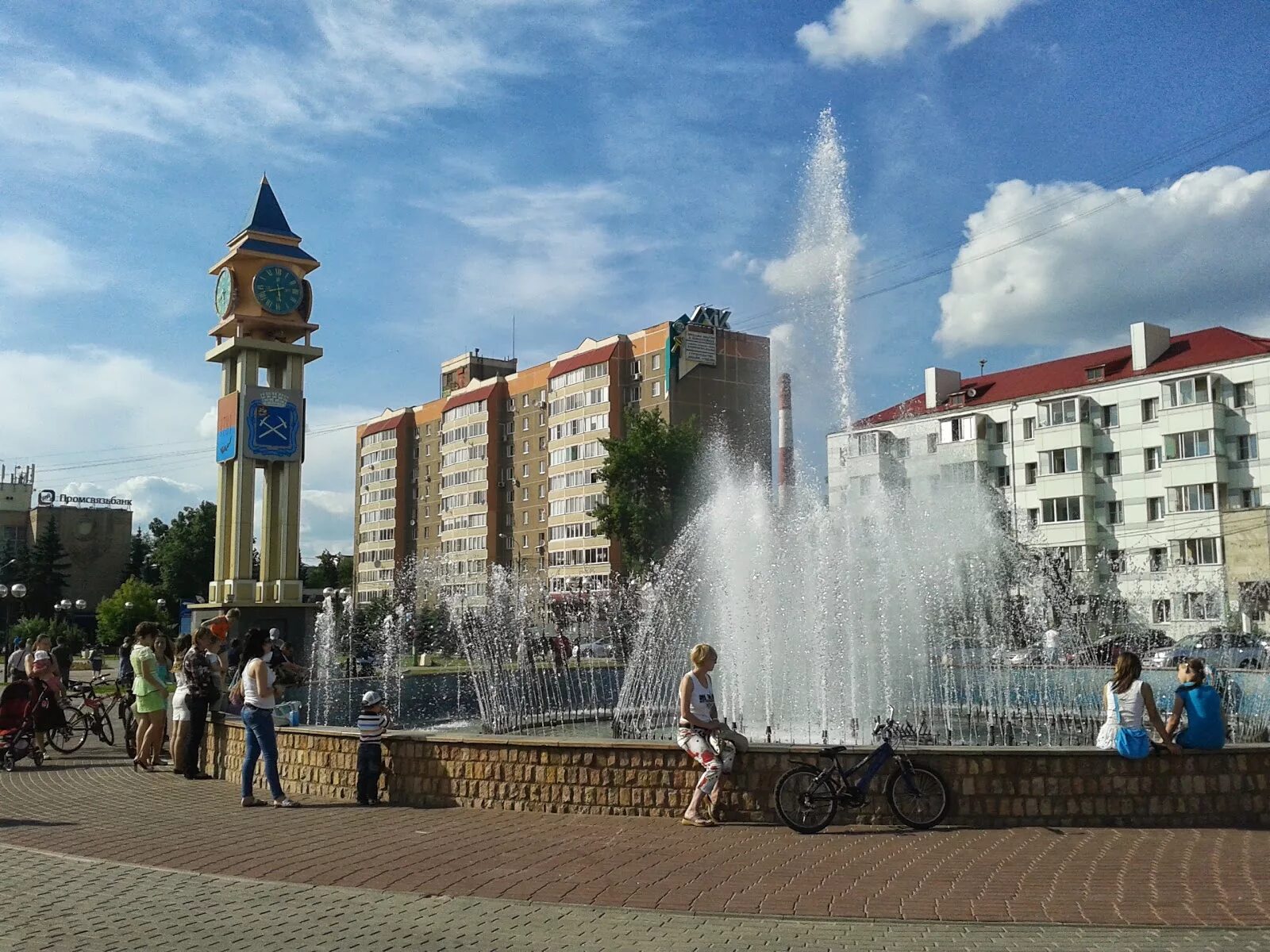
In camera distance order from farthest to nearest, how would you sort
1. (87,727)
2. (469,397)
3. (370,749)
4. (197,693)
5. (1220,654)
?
(469,397) < (1220,654) < (87,727) < (197,693) < (370,749)

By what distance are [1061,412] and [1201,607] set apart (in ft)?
42.7

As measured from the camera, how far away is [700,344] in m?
81.8

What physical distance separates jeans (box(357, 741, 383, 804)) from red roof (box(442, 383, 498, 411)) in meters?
85.5

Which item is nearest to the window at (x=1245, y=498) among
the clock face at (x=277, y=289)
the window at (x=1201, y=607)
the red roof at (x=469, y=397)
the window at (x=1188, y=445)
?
the window at (x=1188, y=445)

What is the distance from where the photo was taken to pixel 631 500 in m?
59.4

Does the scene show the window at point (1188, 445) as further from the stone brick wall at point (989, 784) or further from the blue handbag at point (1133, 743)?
the blue handbag at point (1133, 743)

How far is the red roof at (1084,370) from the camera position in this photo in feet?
186

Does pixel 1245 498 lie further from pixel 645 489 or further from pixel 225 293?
pixel 225 293

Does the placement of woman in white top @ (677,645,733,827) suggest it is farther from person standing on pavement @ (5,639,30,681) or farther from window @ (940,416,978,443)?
window @ (940,416,978,443)

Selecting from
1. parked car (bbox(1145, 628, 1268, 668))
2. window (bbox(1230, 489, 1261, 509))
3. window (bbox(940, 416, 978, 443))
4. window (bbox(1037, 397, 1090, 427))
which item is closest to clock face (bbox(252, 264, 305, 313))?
parked car (bbox(1145, 628, 1268, 668))

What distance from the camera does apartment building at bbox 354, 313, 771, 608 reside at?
81438 mm

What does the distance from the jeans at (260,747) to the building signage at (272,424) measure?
102 feet

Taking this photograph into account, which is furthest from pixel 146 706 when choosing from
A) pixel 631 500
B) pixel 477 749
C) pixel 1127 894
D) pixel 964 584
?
pixel 631 500

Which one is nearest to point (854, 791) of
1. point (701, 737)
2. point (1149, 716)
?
point (701, 737)
